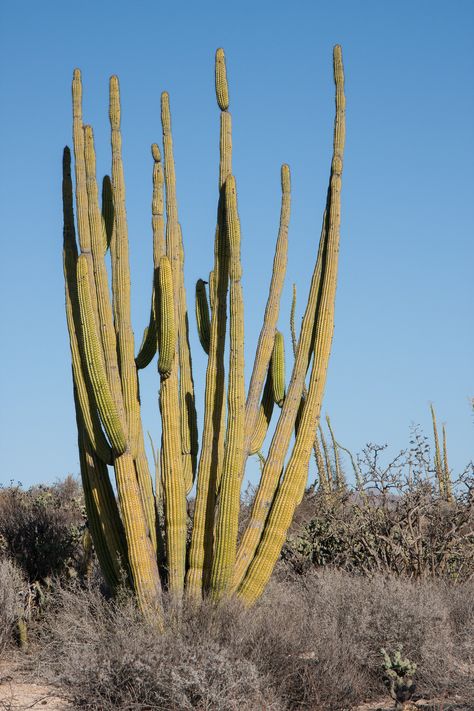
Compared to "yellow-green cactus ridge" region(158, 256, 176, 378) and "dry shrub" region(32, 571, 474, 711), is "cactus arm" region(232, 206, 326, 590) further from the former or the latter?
"yellow-green cactus ridge" region(158, 256, 176, 378)

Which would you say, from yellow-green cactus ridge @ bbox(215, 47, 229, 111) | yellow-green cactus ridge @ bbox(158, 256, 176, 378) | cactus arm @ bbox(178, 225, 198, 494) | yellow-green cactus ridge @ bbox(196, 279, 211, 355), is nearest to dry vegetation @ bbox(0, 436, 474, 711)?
cactus arm @ bbox(178, 225, 198, 494)

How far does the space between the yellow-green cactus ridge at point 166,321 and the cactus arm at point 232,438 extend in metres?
0.55

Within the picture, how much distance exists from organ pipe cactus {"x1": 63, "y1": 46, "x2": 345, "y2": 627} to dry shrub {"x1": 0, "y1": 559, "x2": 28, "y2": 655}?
1030mm

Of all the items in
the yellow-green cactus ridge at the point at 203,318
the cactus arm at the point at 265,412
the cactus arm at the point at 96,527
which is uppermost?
the yellow-green cactus ridge at the point at 203,318

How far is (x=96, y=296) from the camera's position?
870cm

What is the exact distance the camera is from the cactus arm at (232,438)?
8102 mm

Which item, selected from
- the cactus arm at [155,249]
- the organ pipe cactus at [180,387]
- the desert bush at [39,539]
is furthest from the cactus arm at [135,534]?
the desert bush at [39,539]

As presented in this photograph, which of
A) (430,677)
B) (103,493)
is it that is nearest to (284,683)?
(430,677)

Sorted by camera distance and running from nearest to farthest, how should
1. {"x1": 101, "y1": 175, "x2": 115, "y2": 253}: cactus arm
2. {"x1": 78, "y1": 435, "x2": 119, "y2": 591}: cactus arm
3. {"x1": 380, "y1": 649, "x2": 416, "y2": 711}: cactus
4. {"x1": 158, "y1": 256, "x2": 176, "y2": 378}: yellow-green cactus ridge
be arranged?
{"x1": 380, "y1": 649, "x2": 416, "y2": 711}: cactus
{"x1": 158, "y1": 256, "x2": 176, "y2": 378}: yellow-green cactus ridge
{"x1": 78, "y1": 435, "x2": 119, "y2": 591}: cactus arm
{"x1": 101, "y1": 175, "x2": 115, "y2": 253}: cactus arm

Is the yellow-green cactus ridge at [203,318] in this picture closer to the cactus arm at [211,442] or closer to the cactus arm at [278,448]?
the cactus arm at [211,442]

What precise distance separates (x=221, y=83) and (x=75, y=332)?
2.75 metres

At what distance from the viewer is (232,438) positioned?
8.09 m

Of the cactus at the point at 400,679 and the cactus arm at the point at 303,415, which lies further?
the cactus arm at the point at 303,415

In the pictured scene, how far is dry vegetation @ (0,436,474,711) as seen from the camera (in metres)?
6.81
